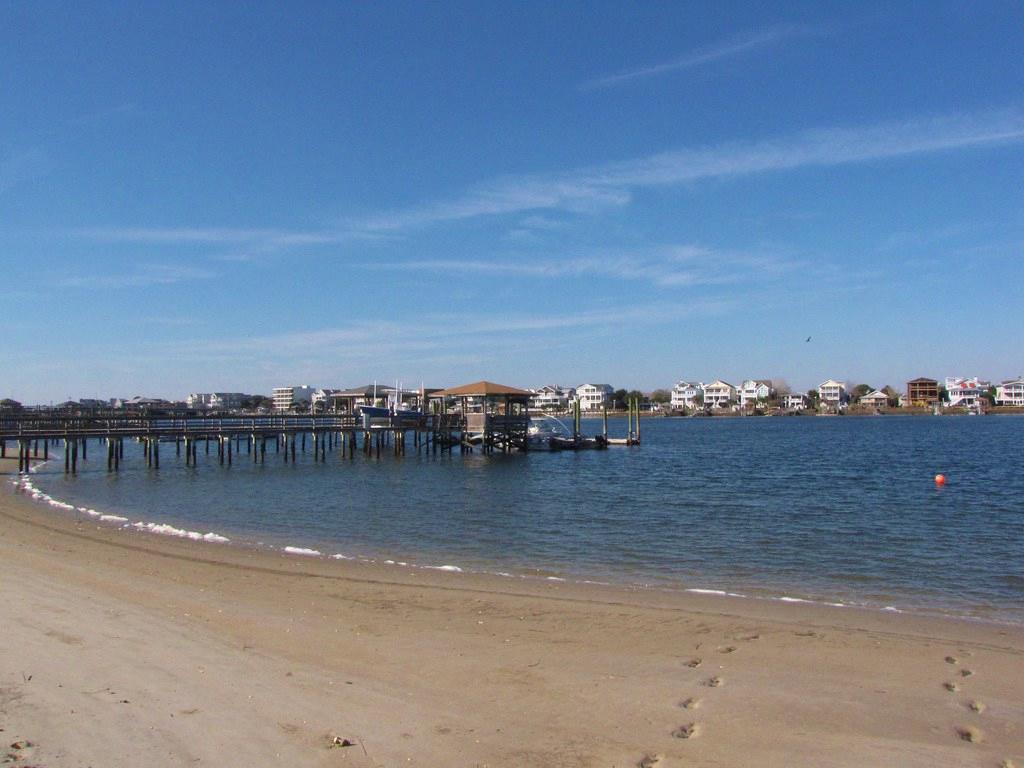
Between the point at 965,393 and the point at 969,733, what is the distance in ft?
662

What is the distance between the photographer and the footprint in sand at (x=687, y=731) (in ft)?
20.8

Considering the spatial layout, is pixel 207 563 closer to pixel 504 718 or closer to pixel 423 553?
pixel 423 553

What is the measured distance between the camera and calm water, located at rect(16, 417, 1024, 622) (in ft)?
48.8

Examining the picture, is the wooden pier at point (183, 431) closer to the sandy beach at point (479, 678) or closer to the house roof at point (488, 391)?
the house roof at point (488, 391)

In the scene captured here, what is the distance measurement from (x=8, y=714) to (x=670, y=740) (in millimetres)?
5181

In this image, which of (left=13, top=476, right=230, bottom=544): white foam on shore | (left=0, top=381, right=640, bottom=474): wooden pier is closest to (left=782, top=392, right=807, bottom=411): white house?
(left=0, top=381, right=640, bottom=474): wooden pier

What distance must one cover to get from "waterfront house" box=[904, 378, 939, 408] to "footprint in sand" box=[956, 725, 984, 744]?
200508 millimetres

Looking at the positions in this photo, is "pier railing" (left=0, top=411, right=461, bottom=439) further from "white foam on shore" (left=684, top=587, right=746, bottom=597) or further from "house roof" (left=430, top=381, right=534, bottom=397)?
"white foam on shore" (left=684, top=587, right=746, bottom=597)

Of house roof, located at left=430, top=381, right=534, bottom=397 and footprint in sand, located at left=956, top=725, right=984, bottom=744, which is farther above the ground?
house roof, located at left=430, top=381, right=534, bottom=397

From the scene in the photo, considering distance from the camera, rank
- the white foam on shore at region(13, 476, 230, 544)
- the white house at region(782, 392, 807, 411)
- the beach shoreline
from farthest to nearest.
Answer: the white house at region(782, 392, 807, 411)
the white foam on shore at region(13, 476, 230, 544)
the beach shoreline

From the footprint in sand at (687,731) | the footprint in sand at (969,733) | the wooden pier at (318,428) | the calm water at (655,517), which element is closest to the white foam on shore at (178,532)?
the calm water at (655,517)

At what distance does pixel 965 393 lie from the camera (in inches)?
7136

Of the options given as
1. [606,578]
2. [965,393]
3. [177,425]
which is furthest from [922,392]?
[606,578]

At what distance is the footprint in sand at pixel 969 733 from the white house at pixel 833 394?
198501mm
